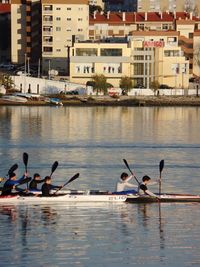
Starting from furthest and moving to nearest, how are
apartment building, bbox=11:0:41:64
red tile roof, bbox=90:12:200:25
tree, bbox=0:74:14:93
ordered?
1. red tile roof, bbox=90:12:200:25
2. apartment building, bbox=11:0:41:64
3. tree, bbox=0:74:14:93

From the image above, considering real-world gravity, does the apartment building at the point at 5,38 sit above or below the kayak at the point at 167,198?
above

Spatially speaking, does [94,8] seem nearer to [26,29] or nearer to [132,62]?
[26,29]

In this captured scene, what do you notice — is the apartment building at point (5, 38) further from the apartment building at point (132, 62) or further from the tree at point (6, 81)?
the apartment building at point (132, 62)

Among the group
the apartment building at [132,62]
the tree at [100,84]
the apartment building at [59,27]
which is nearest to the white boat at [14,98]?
the tree at [100,84]

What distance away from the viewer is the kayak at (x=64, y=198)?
24562 millimetres

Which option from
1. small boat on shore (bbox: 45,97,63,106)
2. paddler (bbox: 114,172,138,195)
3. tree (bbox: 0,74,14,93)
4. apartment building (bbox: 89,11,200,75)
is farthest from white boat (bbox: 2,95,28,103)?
paddler (bbox: 114,172,138,195)

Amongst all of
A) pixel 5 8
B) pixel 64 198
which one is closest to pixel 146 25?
pixel 5 8

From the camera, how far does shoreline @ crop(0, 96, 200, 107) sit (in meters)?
76.2

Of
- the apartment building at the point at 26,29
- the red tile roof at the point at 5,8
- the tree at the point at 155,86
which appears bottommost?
the tree at the point at 155,86

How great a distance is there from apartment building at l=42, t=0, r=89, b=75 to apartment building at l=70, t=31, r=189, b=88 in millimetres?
6603

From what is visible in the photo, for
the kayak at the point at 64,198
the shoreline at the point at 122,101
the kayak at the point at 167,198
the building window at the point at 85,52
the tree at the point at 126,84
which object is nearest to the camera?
the kayak at the point at 64,198

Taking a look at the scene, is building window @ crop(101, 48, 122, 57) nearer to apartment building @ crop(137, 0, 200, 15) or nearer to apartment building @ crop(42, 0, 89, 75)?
apartment building @ crop(42, 0, 89, 75)

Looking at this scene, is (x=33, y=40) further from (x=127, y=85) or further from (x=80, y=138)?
(x=80, y=138)

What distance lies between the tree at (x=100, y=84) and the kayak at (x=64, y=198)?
5302cm
